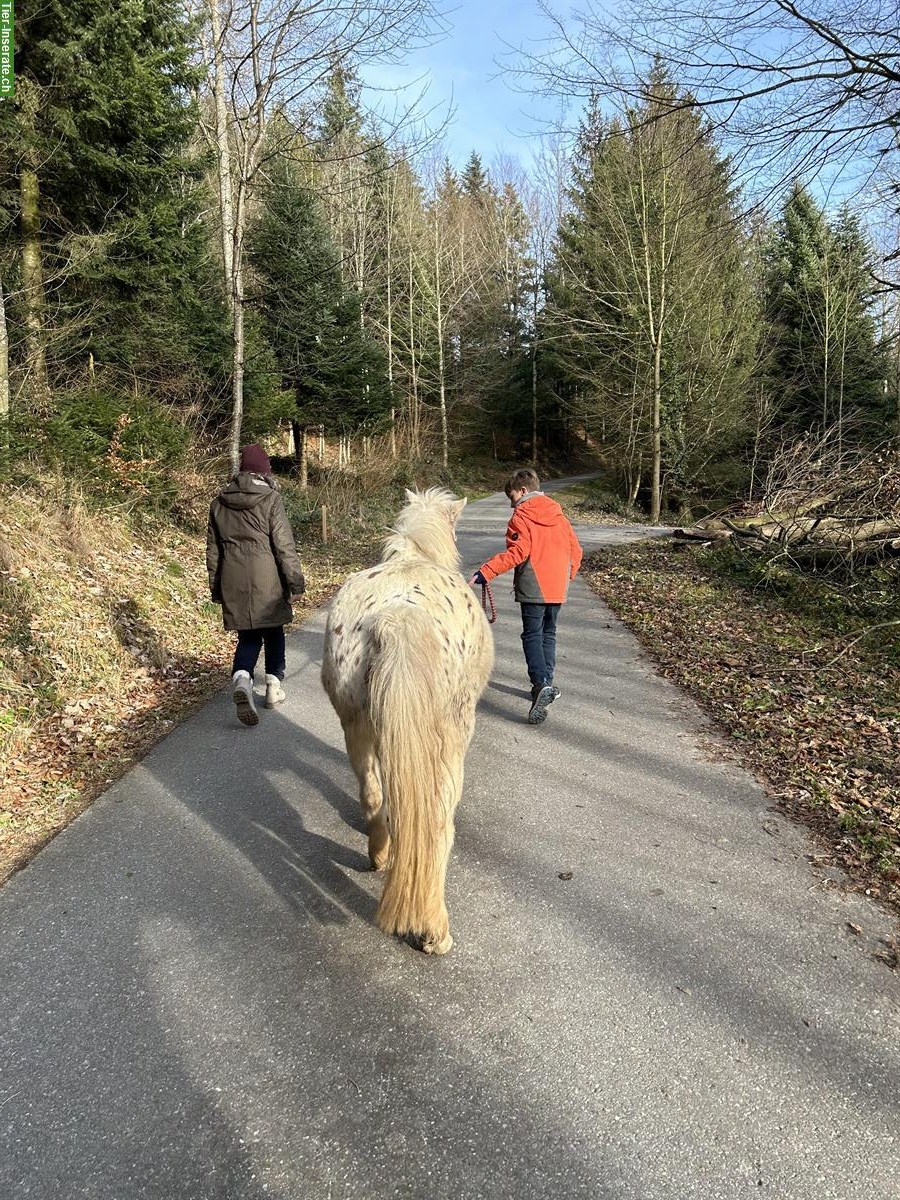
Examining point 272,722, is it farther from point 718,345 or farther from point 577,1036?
point 718,345

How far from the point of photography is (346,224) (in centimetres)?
3027

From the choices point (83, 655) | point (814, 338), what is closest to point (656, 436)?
point (814, 338)

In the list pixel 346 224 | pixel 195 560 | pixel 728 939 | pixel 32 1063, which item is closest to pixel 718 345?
pixel 346 224

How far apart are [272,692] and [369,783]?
2748mm

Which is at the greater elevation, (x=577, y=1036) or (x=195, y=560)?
(x=195, y=560)

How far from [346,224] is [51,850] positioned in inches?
1274

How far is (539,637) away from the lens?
5777 millimetres

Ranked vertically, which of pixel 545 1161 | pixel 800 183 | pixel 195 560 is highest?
pixel 800 183

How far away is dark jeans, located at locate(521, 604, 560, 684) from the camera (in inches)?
225

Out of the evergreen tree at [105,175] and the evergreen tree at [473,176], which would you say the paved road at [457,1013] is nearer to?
the evergreen tree at [105,175]

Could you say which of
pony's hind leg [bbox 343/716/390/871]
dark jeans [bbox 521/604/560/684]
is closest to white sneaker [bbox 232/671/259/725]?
pony's hind leg [bbox 343/716/390/871]

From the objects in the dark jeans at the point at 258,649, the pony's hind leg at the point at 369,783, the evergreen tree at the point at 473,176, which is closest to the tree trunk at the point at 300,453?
the dark jeans at the point at 258,649

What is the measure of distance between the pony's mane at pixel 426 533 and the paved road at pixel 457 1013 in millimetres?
1602

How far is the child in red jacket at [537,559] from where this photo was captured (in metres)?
5.56
